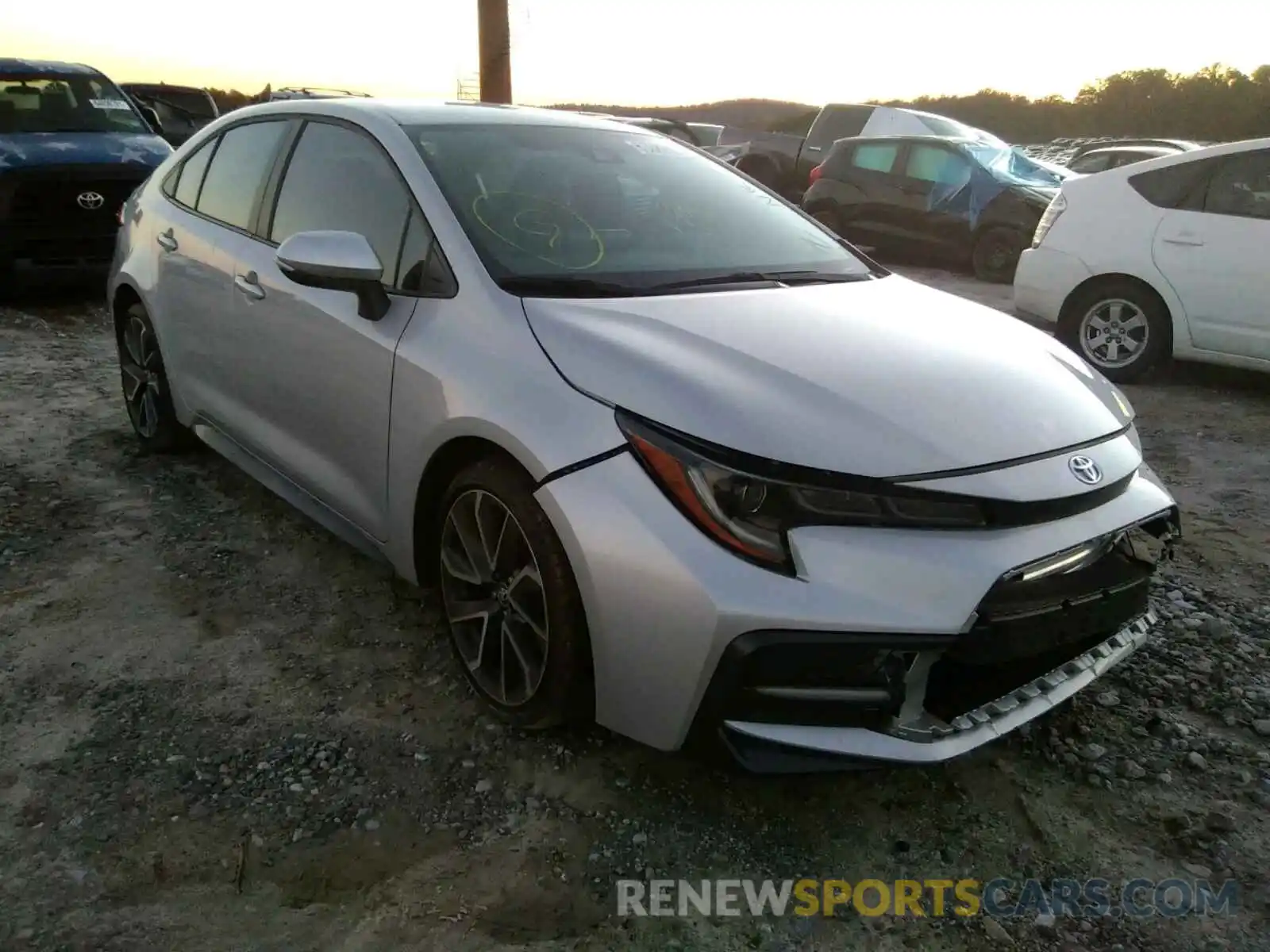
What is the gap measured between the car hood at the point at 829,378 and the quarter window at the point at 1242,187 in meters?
3.96

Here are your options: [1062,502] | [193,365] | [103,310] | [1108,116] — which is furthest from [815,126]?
[1108,116]

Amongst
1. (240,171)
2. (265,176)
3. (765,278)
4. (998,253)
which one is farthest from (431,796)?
(998,253)

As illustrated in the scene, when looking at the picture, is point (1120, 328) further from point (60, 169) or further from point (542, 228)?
point (60, 169)

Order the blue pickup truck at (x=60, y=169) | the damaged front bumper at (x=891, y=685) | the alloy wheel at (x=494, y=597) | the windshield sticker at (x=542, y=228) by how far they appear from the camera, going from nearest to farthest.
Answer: the damaged front bumper at (x=891, y=685) → the alloy wheel at (x=494, y=597) → the windshield sticker at (x=542, y=228) → the blue pickup truck at (x=60, y=169)

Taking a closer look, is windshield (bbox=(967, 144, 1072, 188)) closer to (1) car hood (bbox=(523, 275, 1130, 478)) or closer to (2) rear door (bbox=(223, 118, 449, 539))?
(1) car hood (bbox=(523, 275, 1130, 478))

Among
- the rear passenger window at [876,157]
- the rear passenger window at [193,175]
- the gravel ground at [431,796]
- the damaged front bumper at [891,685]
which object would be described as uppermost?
the rear passenger window at [193,175]

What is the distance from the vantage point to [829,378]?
2.35 m

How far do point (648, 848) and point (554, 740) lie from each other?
0.45 m

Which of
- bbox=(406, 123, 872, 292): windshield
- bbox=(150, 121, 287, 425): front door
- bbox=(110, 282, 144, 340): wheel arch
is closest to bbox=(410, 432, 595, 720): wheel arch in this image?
bbox=(406, 123, 872, 292): windshield

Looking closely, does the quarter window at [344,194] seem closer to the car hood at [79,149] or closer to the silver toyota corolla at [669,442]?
the silver toyota corolla at [669,442]

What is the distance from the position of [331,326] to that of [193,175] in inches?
62.6

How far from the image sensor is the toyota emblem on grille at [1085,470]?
7.57ft

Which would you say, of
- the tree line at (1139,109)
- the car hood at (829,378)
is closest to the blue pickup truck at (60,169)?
the car hood at (829,378)

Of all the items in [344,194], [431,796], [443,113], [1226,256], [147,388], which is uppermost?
[443,113]
